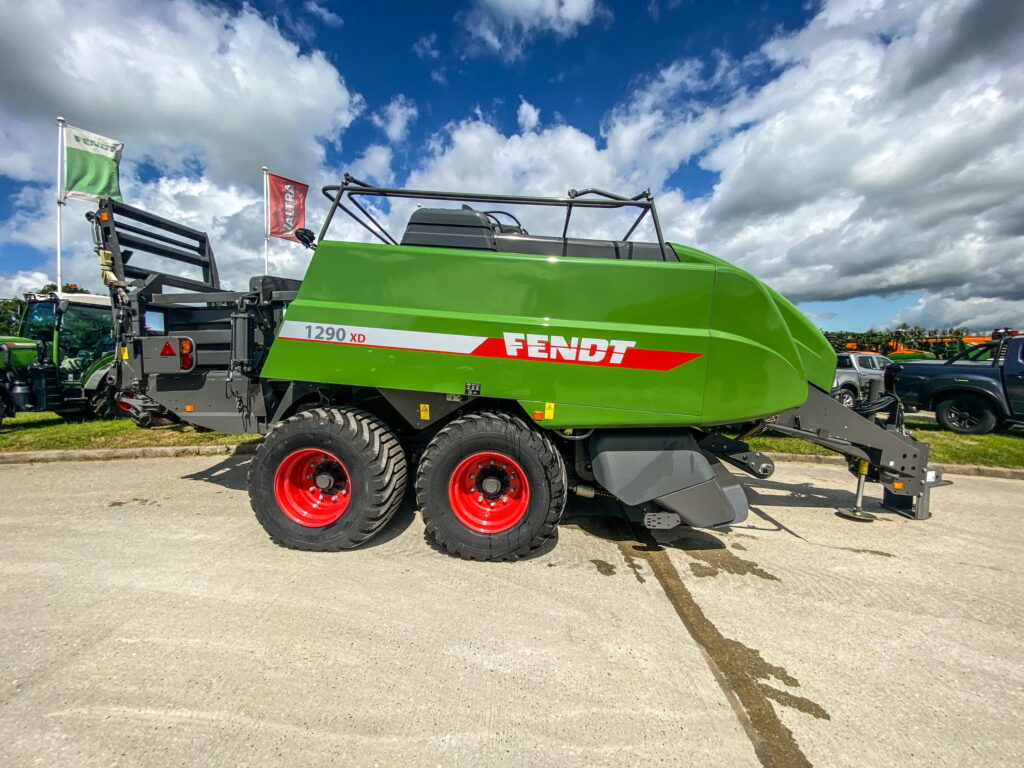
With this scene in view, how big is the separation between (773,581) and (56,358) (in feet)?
38.2

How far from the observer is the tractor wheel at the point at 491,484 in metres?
3.01

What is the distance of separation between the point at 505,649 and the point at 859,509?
3.83 meters

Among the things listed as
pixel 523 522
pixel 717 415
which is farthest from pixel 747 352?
pixel 523 522

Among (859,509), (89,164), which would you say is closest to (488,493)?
(859,509)

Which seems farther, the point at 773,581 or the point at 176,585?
the point at 773,581

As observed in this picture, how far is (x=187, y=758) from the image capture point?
5.22ft

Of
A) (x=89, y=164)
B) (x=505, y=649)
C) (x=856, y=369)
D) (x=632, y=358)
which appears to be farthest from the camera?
(x=856, y=369)

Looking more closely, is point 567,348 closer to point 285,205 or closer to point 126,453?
point 126,453

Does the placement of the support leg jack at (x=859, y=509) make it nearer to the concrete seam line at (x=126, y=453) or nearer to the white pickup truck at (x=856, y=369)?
the concrete seam line at (x=126, y=453)

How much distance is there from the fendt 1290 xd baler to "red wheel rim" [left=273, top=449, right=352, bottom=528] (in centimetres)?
1

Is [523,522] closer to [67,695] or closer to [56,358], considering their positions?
[67,695]

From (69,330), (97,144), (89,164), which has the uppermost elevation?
(97,144)

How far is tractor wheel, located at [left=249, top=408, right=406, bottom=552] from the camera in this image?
3.09 meters

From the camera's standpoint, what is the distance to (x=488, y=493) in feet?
10.5
